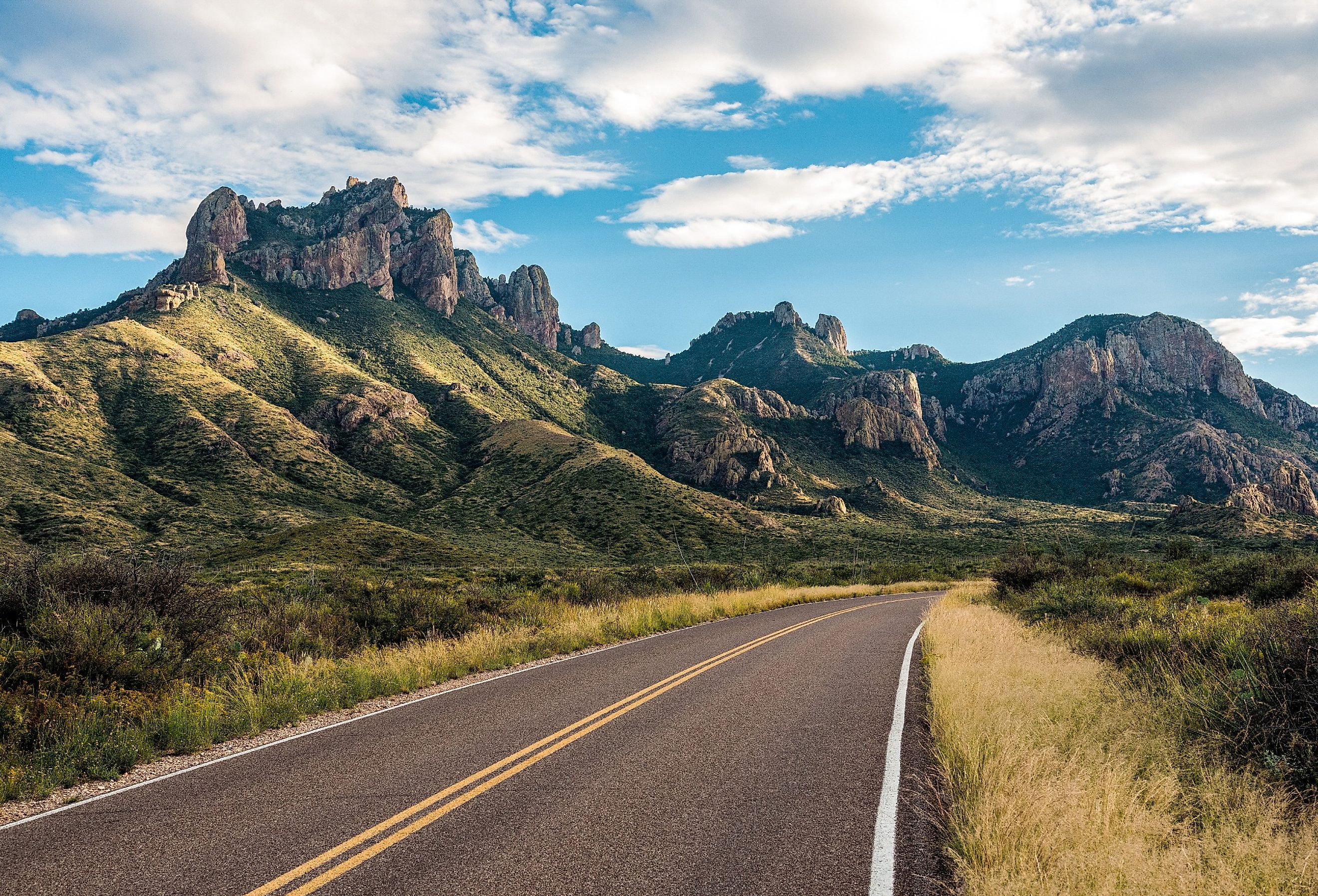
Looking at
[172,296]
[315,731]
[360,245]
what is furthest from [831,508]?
[360,245]

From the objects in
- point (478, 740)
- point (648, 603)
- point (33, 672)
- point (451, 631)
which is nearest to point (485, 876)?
point (478, 740)

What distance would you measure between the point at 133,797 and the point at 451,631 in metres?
9.72

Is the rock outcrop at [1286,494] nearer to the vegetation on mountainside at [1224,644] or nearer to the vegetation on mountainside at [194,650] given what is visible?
the vegetation on mountainside at [1224,644]

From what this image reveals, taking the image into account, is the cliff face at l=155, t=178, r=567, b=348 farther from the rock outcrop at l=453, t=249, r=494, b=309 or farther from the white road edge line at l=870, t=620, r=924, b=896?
the white road edge line at l=870, t=620, r=924, b=896

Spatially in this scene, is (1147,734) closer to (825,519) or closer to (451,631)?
(451,631)

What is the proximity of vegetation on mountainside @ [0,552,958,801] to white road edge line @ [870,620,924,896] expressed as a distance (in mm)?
7720

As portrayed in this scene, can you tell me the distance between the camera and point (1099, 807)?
491cm

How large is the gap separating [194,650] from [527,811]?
26.9ft

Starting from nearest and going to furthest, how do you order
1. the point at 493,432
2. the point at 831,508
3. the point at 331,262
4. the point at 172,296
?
the point at 831,508 < the point at 493,432 < the point at 172,296 < the point at 331,262

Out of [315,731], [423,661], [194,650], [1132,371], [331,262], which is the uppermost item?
[331,262]

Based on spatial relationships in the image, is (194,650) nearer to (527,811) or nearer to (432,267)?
(527,811)

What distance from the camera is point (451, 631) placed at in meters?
16.1

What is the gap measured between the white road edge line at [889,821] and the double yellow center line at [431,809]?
3402 mm

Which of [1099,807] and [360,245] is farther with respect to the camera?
[360,245]
